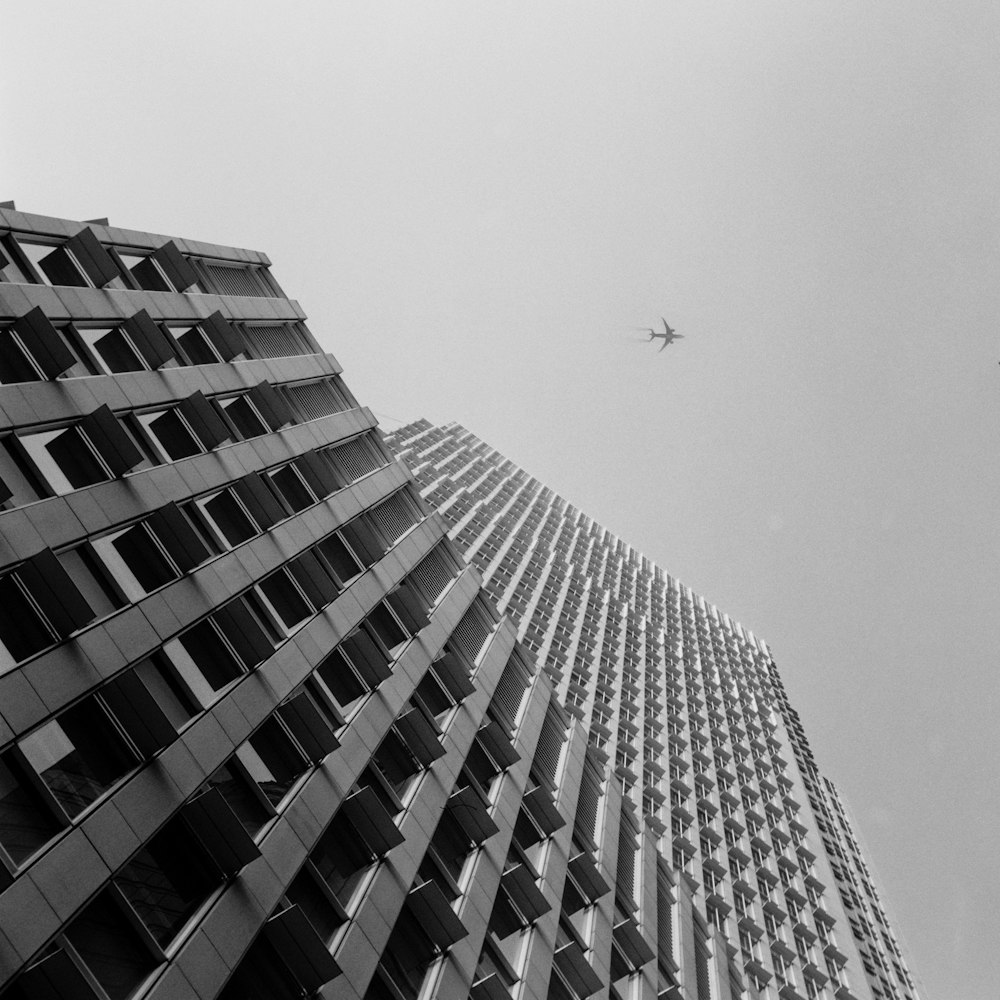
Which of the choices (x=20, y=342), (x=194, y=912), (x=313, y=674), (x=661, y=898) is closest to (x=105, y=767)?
(x=194, y=912)

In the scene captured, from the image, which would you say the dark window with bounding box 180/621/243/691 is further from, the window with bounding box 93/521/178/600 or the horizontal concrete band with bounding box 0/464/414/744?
the window with bounding box 93/521/178/600

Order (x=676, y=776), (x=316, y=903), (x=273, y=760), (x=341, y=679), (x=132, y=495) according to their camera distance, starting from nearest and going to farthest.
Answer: (x=316, y=903) → (x=273, y=760) → (x=132, y=495) → (x=341, y=679) → (x=676, y=776)

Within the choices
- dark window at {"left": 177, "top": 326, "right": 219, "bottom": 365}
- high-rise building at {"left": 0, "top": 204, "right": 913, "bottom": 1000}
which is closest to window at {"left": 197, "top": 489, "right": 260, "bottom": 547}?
high-rise building at {"left": 0, "top": 204, "right": 913, "bottom": 1000}

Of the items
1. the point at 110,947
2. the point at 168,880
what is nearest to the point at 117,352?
the point at 168,880

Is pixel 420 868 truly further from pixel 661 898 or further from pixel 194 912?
pixel 661 898

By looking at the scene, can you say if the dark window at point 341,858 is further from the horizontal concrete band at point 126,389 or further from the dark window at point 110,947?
the horizontal concrete band at point 126,389

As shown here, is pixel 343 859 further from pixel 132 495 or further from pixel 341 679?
pixel 132 495
